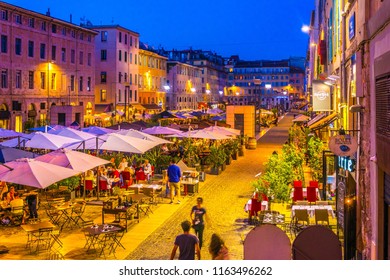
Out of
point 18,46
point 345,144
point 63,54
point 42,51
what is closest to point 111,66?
point 63,54

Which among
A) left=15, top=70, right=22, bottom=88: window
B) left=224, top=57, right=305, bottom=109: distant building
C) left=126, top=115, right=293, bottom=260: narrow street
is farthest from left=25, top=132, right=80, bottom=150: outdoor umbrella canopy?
left=224, top=57, right=305, bottom=109: distant building

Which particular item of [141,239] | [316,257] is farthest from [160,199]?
[316,257]

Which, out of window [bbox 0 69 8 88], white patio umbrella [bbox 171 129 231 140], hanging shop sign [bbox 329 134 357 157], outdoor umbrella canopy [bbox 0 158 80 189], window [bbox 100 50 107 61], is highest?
window [bbox 100 50 107 61]

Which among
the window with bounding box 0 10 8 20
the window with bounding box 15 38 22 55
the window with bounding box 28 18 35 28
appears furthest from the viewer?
the window with bounding box 28 18 35 28

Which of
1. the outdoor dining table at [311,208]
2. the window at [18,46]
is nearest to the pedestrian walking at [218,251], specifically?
the outdoor dining table at [311,208]

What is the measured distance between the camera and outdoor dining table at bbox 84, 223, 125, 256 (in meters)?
13.8

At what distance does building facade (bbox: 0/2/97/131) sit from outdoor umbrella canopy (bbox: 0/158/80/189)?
108ft

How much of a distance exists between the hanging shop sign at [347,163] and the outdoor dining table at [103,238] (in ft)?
18.1

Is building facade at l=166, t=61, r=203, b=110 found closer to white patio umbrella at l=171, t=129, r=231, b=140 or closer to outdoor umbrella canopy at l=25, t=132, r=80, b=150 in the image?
white patio umbrella at l=171, t=129, r=231, b=140

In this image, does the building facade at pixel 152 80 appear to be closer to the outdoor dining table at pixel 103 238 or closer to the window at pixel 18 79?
the window at pixel 18 79

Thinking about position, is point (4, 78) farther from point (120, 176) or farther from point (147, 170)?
point (120, 176)

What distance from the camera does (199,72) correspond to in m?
126

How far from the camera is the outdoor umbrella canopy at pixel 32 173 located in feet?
50.3
